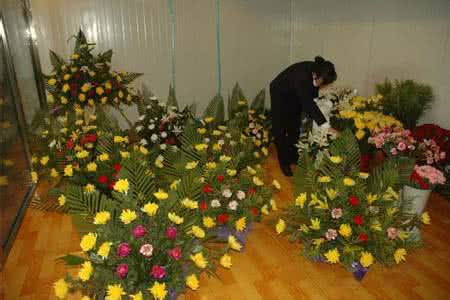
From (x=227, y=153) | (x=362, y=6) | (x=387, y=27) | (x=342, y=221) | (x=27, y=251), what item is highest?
(x=362, y=6)

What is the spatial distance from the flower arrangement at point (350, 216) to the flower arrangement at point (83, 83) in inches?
82.2

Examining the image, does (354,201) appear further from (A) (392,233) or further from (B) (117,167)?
(B) (117,167)

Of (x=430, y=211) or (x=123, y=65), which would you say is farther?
(x=123, y=65)

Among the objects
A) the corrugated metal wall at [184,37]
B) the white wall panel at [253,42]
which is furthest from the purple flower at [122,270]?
the white wall panel at [253,42]

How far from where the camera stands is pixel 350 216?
1.75 meters

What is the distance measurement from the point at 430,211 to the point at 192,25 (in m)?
3.33

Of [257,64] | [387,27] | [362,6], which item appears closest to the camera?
[387,27]

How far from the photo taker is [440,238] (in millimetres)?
2326

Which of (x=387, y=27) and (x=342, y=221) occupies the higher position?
(x=387, y=27)

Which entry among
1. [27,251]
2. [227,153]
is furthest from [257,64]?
[27,251]

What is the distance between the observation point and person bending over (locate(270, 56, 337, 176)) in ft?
9.14

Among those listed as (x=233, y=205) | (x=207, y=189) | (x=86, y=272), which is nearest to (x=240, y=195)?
(x=233, y=205)

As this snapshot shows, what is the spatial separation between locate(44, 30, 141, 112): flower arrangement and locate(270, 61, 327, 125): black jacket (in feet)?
4.84

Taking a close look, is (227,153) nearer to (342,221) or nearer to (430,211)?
(342,221)
